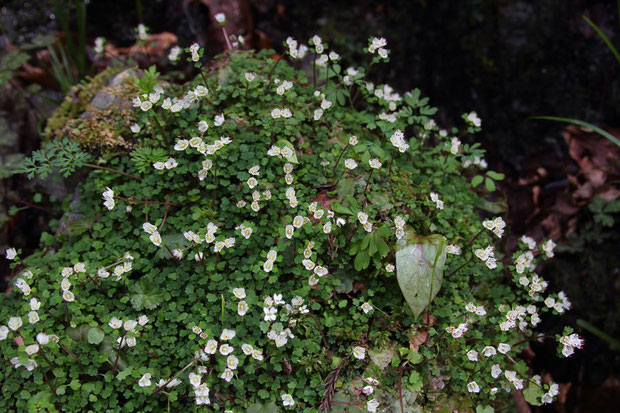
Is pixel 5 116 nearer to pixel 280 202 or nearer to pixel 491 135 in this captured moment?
pixel 280 202

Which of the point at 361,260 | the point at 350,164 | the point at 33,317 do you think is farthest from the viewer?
the point at 350,164

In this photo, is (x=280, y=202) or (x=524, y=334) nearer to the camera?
(x=280, y=202)

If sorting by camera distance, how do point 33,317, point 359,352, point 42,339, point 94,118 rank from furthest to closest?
point 94,118 → point 359,352 → point 33,317 → point 42,339

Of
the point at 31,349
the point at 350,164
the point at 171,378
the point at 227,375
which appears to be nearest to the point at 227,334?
the point at 227,375

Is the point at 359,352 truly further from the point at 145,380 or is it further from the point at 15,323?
the point at 15,323

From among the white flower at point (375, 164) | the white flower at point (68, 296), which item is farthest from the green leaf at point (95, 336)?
the white flower at point (375, 164)

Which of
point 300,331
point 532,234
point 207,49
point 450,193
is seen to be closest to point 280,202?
point 300,331
